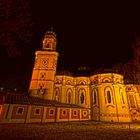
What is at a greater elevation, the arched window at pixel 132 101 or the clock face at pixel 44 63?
the clock face at pixel 44 63

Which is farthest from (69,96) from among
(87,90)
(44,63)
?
(44,63)

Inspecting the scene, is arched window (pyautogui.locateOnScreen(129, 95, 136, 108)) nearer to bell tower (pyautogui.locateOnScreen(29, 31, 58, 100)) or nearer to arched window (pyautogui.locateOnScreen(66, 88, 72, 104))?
arched window (pyautogui.locateOnScreen(66, 88, 72, 104))

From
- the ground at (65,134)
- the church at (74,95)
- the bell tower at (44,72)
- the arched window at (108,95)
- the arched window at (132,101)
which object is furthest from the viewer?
the arched window at (132,101)

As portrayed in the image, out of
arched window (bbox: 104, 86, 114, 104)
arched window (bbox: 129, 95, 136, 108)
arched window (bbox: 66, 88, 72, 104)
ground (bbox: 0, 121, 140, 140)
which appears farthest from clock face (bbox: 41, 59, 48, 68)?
arched window (bbox: 129, 95, 136, 108)

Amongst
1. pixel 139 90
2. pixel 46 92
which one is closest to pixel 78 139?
pixel 46 92

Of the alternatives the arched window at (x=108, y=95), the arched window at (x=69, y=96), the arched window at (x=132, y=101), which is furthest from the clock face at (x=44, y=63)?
the arched window at (x=132, y=101)

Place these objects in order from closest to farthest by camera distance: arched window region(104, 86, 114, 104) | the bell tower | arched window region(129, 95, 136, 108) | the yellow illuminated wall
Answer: the yellow illuminated wall, arched window region(104, 86, 114, 104), the bell tower, arched window region(129, 95, 136, 108)

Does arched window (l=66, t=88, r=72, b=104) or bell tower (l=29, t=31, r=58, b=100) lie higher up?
bell tower (l=29, t=31, r=58, b=100)

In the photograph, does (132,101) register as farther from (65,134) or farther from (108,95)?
(65,134)

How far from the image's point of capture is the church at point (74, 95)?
28.6m

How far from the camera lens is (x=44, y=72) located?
3700 centimetres

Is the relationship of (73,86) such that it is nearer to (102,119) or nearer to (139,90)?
(102,119)

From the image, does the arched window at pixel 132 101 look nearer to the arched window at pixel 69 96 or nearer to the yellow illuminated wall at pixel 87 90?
the yellow illuminated wall at pixel 87 90

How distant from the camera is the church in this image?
93.8ft
